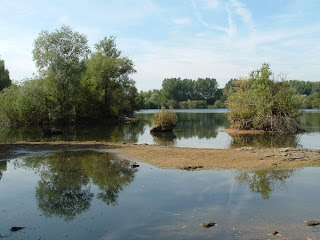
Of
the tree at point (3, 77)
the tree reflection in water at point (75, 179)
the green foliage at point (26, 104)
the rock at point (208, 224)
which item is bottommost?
the rock at point (208, 224)

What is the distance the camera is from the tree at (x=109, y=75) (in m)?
52.7

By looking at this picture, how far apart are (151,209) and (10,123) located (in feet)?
133

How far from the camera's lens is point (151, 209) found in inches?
318

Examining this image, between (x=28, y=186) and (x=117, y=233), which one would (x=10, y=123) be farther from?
(x=117, y=233)

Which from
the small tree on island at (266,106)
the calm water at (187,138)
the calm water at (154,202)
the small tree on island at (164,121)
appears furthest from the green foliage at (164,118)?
the calm water at (154,202)

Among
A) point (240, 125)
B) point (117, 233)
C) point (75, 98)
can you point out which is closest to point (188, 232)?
point (117, 233)

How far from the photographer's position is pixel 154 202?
8641 millimetres

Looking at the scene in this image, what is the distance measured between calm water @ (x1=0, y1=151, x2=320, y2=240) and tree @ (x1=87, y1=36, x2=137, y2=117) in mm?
41035

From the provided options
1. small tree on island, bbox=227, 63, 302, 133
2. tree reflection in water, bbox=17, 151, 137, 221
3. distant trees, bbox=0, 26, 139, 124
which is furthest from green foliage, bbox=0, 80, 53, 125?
tree reflection in water, bbox=17, 151, 137, 221

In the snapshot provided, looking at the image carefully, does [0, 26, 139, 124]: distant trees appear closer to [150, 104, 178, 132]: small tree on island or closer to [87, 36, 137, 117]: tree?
[87, 36, 137, 117]: tree

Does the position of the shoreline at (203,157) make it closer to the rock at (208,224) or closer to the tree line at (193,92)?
the rock at (208,224)

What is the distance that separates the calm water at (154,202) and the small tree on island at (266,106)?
21.2 meters

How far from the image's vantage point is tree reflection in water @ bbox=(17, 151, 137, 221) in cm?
848

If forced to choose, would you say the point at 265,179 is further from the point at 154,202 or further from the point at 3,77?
the point at 3,77
